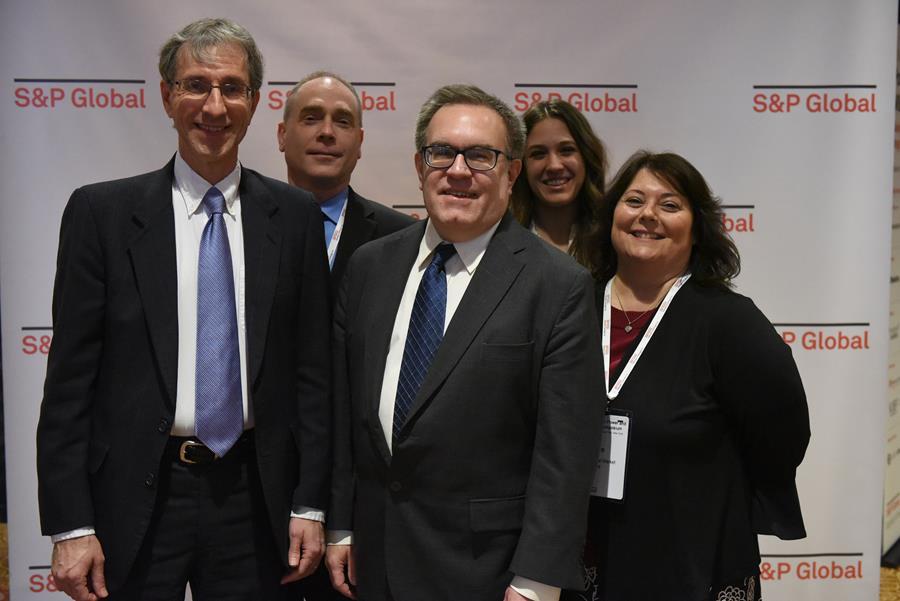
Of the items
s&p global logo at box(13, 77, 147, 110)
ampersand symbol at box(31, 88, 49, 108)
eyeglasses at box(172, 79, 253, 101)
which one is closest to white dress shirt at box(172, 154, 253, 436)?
eyeglasses at box(172, 79, 253, 101)

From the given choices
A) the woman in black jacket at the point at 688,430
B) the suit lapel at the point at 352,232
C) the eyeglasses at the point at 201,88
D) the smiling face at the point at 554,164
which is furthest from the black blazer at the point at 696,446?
the eyeglasses at the point at 201,88

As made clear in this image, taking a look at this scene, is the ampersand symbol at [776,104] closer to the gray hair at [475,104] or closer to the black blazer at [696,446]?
the black blazer at [696,446]

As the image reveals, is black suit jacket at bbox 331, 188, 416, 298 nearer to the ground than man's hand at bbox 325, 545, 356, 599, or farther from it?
farther from it

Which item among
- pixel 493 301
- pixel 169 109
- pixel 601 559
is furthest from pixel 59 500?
pixel 601 559

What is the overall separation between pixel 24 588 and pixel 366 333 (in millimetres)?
2329

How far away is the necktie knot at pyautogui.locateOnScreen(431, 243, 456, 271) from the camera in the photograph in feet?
6.12

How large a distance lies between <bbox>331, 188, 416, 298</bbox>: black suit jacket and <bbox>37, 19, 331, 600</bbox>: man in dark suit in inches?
23.5

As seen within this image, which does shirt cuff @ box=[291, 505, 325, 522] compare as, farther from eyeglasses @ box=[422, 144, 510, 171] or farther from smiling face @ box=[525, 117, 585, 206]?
smiling face @ box=[525, 117, 585, 206]

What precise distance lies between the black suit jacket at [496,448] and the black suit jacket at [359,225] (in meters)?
0.78

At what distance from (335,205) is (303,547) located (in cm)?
119

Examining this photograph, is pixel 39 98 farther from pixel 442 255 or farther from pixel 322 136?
pixel 442 255

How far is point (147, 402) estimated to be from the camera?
175 cm

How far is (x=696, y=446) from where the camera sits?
6.63ft

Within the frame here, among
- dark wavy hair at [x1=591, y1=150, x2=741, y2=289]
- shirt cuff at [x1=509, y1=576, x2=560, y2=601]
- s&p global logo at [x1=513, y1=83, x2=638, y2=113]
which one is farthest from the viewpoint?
s&p global logo at [x1=513, y1=83, x2=638, y2=113]
